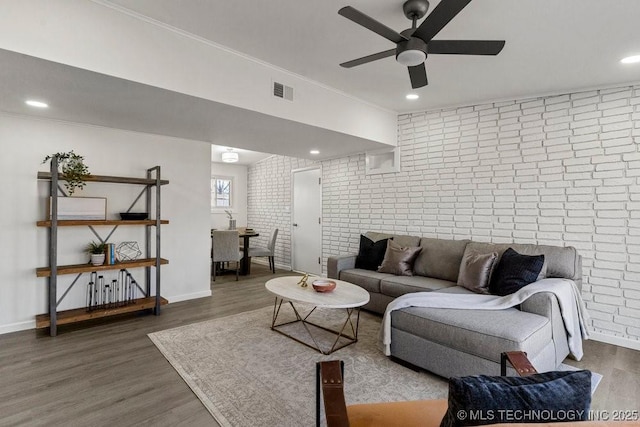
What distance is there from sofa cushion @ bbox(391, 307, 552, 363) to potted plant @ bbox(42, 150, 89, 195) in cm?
343

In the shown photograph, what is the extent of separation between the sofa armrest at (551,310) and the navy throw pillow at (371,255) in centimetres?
189

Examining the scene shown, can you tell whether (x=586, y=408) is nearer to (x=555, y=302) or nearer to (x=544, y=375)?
(x=544, y=375)

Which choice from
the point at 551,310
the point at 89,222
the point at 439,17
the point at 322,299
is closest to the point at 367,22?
the point at 439,17

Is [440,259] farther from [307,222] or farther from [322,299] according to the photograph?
[307,222]

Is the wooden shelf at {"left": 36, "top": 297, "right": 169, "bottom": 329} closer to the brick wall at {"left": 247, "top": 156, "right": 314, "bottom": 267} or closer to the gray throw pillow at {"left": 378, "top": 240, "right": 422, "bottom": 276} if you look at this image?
the gray throw pillow at {"left": 378, "top": 240, "right": 422, "bottom": 276}

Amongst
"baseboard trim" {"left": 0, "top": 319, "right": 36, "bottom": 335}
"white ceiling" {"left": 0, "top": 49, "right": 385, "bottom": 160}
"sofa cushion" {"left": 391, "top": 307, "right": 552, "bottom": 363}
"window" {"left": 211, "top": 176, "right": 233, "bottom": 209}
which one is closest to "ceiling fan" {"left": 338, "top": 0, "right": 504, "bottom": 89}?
"white ceiling" {"left": 0, "top": 49, "right": 385, "bottom": 160}

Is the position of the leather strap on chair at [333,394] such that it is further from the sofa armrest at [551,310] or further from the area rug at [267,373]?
the sofa armrest at [551,310]

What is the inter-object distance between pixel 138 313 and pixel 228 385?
2.20 m

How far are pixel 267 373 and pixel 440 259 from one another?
2357 mm

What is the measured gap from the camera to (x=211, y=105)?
2838 mm

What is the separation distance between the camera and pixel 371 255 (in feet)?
13.9

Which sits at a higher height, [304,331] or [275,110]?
[275,110]

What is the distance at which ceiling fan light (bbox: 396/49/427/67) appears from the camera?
76.4 inches

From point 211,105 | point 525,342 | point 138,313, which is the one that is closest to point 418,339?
point 525,342
